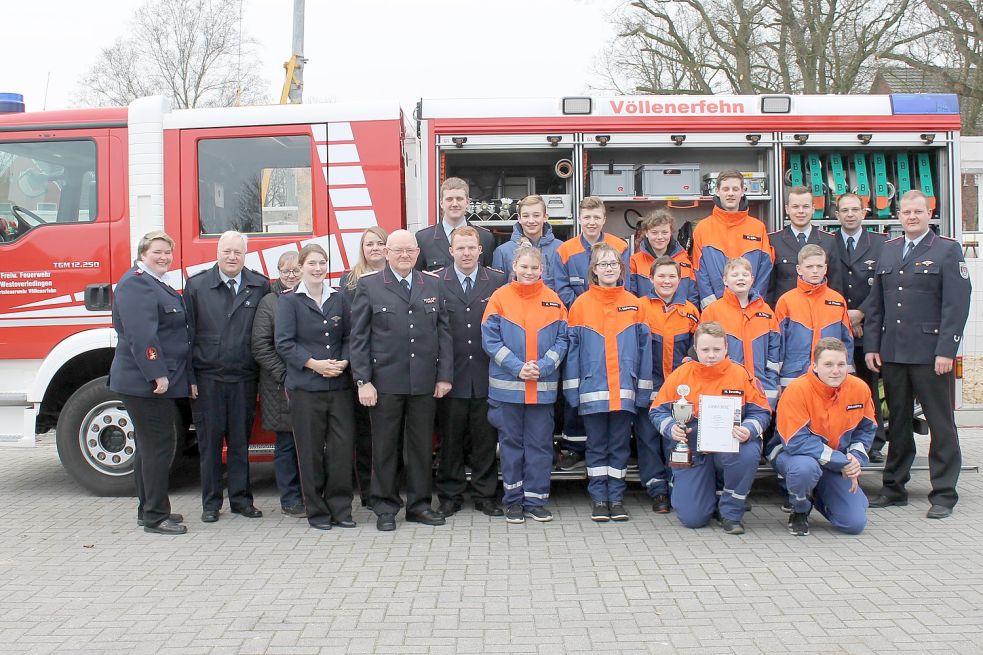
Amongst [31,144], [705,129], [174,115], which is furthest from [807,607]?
[31,144]

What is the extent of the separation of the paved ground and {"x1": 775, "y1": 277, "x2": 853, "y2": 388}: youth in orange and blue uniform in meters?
1.07

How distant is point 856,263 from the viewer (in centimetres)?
642

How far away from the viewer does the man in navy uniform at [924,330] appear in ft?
19.2

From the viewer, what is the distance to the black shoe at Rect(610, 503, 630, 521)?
19.1 ft

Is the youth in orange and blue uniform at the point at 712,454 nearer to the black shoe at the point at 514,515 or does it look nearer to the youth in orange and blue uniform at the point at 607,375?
the youth in orange and blue uniform at the point at 607,375

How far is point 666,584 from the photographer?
455 centimetres

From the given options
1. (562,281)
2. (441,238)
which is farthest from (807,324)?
(441,238)

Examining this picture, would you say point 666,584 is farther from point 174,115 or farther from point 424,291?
point 174,115

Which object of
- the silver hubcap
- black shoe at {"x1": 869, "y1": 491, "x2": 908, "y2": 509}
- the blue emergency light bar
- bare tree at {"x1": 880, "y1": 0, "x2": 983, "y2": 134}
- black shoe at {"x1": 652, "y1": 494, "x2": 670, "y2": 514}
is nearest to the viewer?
black shoe at {"x1": 652, "y1": 494, "x2": 670, "y2": 514}

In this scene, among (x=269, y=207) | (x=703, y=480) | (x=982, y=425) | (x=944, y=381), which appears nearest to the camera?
(x=703, y=480)

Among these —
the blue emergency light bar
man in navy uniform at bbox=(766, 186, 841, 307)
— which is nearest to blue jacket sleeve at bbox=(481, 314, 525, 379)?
man in navy uniform at bbox=(766, 186, 841, 307)

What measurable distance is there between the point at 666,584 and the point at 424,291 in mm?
2337

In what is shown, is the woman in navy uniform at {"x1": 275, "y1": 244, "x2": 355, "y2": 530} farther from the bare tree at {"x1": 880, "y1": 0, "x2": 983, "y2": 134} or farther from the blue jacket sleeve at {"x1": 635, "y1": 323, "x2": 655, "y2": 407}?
the bare tree at {"x1": 880, "y1": 0, "x2": 983, "y2": 134}

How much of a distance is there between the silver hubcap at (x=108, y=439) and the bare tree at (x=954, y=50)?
1616 cm
